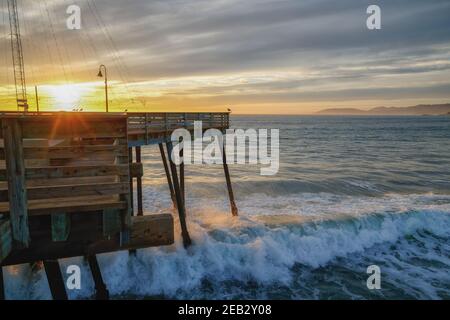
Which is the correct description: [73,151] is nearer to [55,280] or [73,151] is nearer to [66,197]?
[66,197]

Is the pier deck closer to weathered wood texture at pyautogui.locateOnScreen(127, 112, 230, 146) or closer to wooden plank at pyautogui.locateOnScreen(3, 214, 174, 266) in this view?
wooden plank at pyautogui.locateOnScreen(3, 214, 174, 266)

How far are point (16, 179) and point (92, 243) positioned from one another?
4.38ft

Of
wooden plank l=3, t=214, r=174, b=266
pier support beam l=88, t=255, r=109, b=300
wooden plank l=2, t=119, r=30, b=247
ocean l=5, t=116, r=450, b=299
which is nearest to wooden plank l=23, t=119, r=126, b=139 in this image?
wooden plank l=2, t=119, r=30, b=247

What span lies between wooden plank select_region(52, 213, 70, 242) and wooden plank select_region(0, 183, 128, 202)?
276 millimetres

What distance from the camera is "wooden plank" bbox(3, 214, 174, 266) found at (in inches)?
172

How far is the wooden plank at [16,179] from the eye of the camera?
4.05 meters

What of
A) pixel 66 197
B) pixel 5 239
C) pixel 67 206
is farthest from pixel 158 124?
pixel 5 239

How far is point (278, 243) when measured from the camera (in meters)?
13.1

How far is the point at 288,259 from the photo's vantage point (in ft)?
40.0

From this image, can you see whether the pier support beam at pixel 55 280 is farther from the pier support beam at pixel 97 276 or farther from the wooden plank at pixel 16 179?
the pier support beam at pixel 97 276

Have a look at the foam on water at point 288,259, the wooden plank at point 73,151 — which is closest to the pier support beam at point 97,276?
the foam on water at point 288,259

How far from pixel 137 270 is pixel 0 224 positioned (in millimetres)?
7837
